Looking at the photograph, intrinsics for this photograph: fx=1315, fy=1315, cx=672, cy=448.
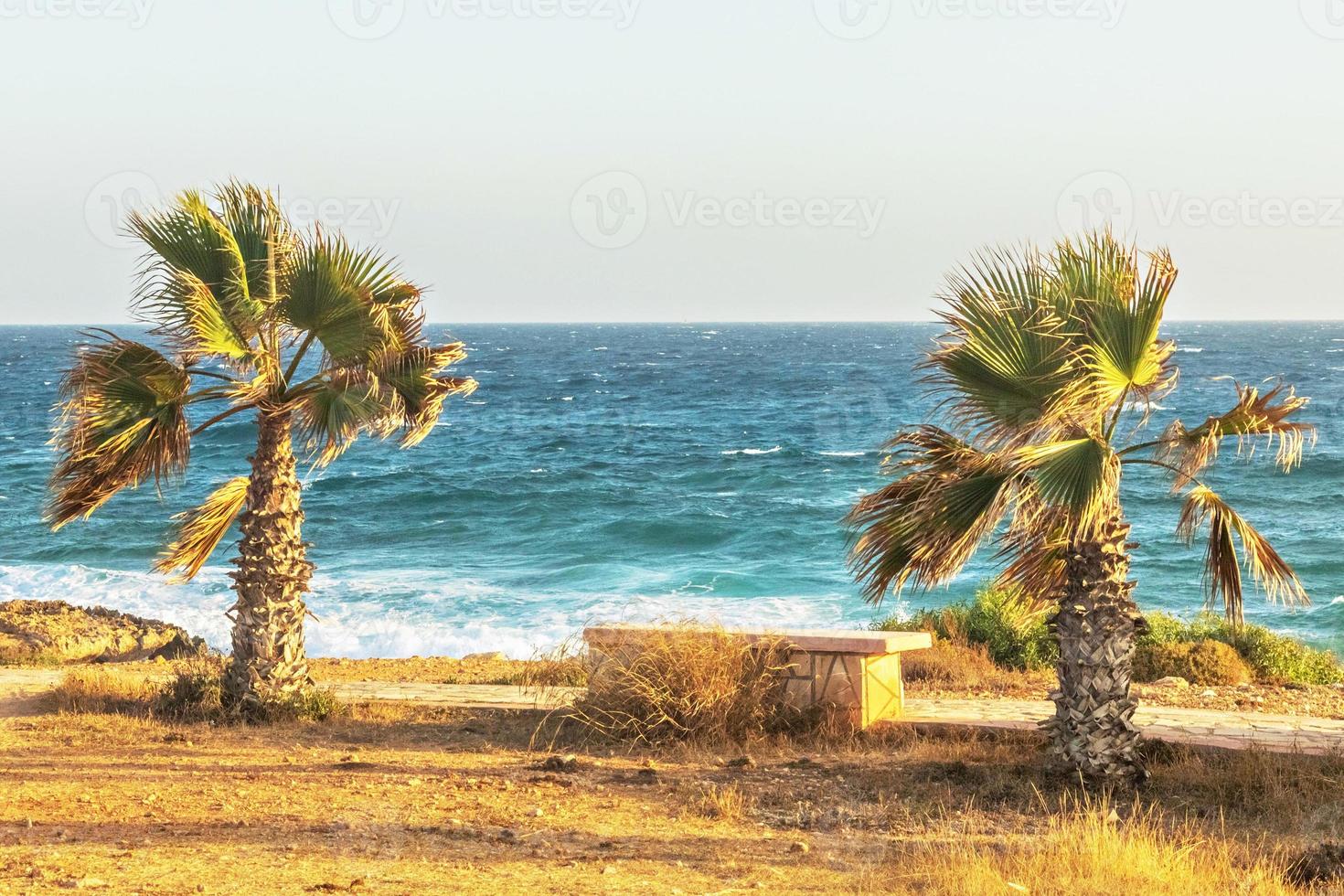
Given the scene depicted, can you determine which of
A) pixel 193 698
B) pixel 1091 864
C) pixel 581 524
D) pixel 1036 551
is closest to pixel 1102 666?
pixel 1036 551

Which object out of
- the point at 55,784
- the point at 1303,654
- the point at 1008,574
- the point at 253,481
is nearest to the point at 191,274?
the point at 253,481

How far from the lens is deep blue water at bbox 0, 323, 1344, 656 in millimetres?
25906

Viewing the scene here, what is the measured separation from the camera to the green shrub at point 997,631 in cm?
1658

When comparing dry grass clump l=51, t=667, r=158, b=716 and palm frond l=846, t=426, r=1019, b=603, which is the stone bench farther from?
dry grass clump l=51, t=667, r=158, b=716

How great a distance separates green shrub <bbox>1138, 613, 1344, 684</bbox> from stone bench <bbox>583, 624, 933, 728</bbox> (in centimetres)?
596

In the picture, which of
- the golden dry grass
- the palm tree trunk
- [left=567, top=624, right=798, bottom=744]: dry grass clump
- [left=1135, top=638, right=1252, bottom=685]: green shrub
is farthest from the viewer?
[left=1135, top=638, right=1252, bottom=685]: green shrub

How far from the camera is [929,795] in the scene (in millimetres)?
9281

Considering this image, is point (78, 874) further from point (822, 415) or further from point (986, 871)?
point (822, 415)

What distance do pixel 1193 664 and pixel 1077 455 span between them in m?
7.83

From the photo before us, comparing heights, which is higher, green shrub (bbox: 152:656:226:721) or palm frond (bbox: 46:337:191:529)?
palm frond (bbox: 46:337:191:529)

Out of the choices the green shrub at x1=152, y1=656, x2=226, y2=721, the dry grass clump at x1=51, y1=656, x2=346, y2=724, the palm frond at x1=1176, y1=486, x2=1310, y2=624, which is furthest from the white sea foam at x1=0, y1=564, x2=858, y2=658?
the palm frond at x1=1176, y1=486, x2=1310, y2=624

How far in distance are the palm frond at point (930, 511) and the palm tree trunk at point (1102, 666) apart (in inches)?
30.8

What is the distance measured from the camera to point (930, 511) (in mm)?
9242

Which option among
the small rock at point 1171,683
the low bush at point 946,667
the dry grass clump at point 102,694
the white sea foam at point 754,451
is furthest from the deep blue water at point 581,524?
the dry grass clump at point 102,694
